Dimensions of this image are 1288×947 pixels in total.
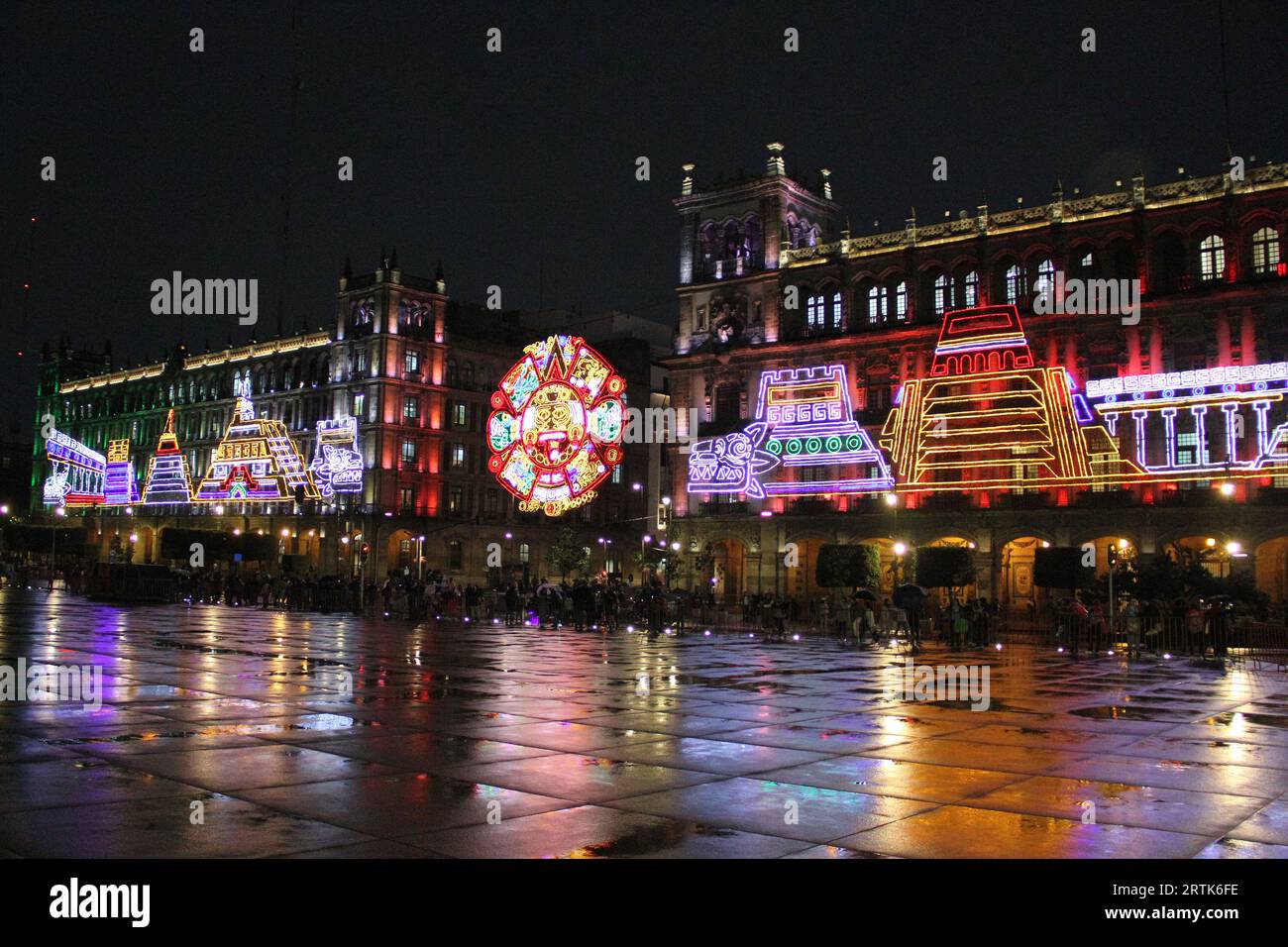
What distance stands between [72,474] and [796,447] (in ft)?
254

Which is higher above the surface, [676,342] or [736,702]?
[676,342]

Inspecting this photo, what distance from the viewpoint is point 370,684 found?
16656 millimetres

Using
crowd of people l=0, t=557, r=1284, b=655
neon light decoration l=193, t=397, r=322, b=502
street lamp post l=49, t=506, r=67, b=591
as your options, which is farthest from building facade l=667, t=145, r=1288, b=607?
street lamp post l=49, t=506, r=67, b=591

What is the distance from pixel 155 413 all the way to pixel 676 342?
2384 inches

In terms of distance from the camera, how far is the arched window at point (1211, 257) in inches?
1813

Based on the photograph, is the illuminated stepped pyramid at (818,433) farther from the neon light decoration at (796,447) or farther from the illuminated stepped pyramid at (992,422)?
the illuminated stepped pyramid at (992,422)

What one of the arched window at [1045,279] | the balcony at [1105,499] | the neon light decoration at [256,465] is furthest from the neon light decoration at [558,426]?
the neon light decoration at [256,465]

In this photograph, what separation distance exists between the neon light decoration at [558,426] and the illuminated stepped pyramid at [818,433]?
18.2 m

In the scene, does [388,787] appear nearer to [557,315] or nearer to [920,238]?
[920,238]

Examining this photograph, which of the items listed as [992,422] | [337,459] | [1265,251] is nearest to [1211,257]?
[1265,251]

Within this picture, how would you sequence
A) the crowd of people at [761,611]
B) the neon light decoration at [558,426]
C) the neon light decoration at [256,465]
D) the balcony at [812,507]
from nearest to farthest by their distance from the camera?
the crowd of people at [761,611], the neon light decoration at [558,426], the balcony at [812,507], the neon light decoration at [256,465]

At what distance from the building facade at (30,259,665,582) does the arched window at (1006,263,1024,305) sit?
1352 inches

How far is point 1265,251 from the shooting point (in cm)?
4512
